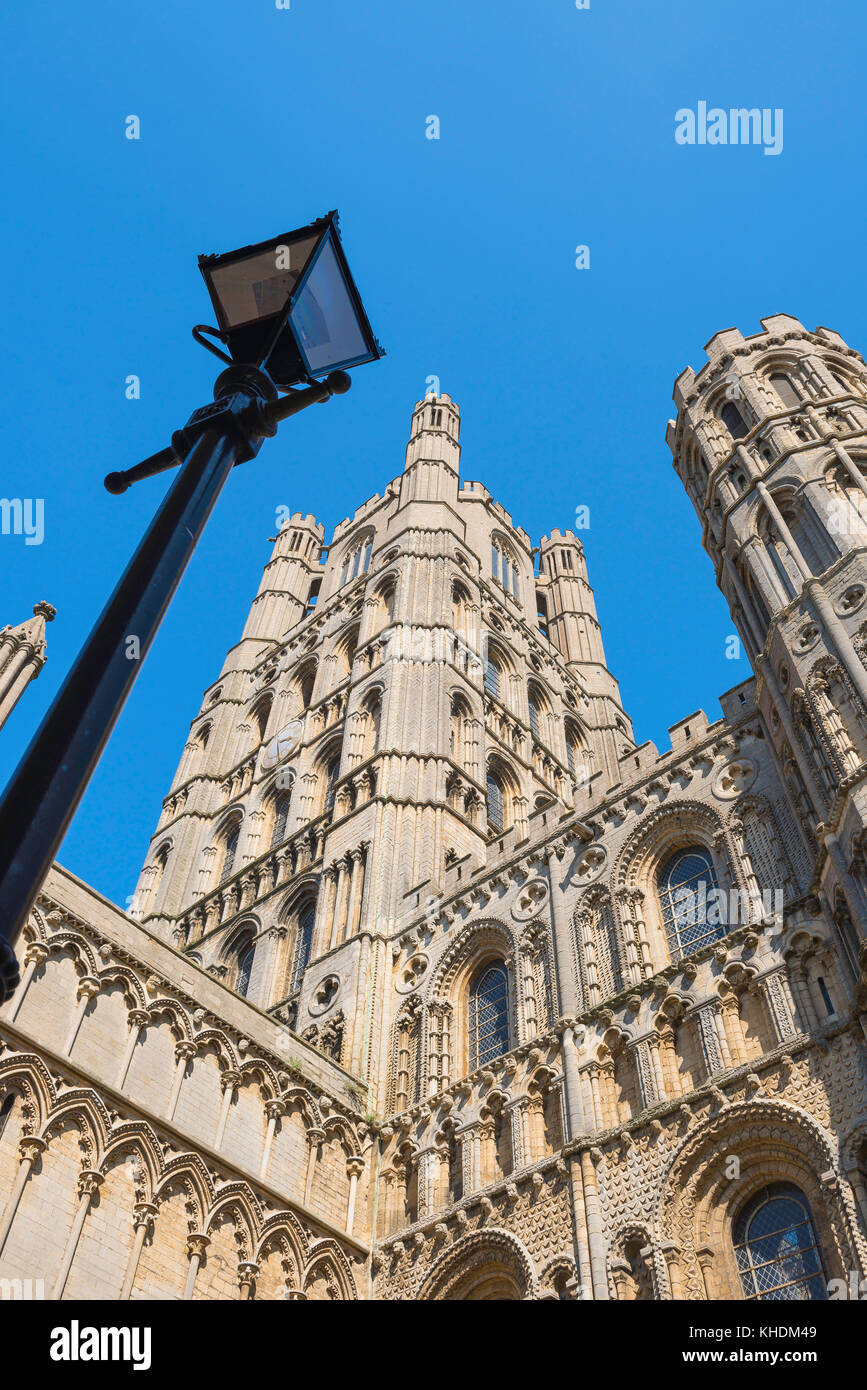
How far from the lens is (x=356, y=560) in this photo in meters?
45.8

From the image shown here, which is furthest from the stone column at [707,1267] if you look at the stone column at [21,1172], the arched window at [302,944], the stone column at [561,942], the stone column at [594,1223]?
the arched window at [302,944]

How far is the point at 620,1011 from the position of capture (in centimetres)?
1766

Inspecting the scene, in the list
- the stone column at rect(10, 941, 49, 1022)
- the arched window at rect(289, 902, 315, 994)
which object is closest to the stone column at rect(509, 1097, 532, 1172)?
the stone column at rect(10, 941, 49, 1022)

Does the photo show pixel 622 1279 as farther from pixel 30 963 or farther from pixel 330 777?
pixel 330 777

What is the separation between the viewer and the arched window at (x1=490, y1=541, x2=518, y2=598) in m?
45.2

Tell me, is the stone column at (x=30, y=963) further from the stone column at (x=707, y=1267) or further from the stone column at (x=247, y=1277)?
the stone column at (x=707, y=1267)

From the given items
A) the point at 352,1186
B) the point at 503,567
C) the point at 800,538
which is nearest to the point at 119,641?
the point at 352,1186

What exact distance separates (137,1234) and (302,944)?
12.5m

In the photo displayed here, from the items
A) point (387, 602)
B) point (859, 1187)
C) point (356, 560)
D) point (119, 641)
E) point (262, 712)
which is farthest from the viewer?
point (356, 560)

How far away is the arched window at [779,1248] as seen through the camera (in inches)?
521

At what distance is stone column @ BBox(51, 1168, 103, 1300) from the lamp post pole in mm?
11602
